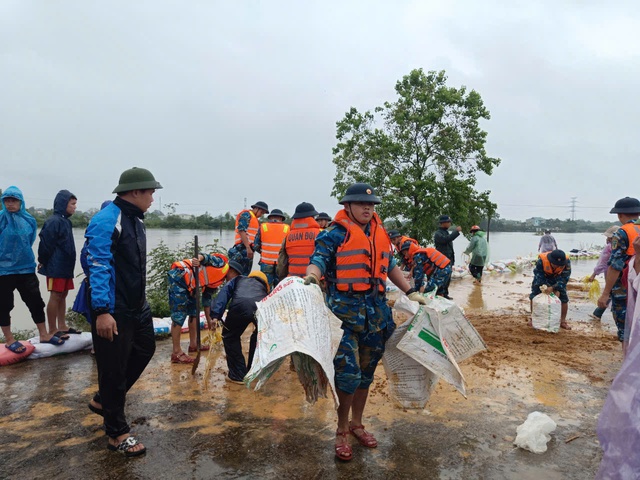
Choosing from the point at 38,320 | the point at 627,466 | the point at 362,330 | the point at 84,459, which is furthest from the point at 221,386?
the point at 627,466

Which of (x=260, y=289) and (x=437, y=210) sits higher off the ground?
(x=437, y=210)

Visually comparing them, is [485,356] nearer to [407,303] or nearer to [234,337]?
[407,303]

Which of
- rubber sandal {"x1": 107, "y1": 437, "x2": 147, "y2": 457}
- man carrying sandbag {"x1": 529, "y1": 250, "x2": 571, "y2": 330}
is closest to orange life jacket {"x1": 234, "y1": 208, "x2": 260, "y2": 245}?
rubber sandal {"x1": 107, "y1": 437, "x2": 147, "y2": 457}

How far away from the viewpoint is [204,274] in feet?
17.6

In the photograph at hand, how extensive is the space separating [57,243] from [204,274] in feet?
5.79

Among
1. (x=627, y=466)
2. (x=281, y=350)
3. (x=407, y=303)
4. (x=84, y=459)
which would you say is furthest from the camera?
(x=407, y=303)

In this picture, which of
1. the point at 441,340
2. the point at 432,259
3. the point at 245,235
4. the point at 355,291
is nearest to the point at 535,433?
the point at 441,340

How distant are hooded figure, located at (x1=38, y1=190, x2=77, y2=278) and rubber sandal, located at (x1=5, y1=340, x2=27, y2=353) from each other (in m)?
0.82

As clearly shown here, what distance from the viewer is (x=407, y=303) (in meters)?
3.31

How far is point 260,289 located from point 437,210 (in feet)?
26.8

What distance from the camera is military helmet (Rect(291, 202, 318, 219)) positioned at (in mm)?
5066

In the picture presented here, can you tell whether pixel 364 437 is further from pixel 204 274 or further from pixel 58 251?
pixel 58 251

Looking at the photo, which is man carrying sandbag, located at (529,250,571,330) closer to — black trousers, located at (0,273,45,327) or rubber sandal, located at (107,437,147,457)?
rubber sandal, located at (107,437,147,457)

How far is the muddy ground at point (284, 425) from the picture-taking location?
292cm
